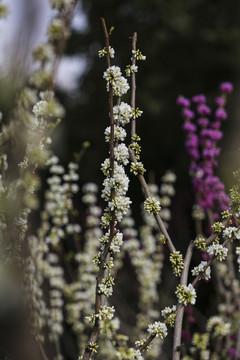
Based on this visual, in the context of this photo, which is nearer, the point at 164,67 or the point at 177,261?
the point at 177,261

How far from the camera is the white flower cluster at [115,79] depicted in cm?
155

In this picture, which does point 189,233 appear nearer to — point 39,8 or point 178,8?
point 39,8

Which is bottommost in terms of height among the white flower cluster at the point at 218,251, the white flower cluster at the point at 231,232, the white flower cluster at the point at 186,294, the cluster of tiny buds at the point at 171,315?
the cluster of tiny buds at the point at 171,315

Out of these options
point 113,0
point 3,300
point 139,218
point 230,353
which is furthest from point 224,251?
point 113,0

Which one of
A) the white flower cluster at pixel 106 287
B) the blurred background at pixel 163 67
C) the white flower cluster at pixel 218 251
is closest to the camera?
the white flower cluster at pixel 106 287

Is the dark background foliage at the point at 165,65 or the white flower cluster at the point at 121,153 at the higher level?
the dark background foliage at the point at 165,65

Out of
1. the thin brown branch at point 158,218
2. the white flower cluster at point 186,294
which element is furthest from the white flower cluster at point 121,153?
the white flower cluster at point 186,294

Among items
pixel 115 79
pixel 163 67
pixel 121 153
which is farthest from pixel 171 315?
pixel 163 67

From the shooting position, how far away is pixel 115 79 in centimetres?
156

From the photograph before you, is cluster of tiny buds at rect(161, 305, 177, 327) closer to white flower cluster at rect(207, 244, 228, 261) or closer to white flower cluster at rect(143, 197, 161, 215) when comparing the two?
white flower cluster at rect(207, 244, 228, 261)

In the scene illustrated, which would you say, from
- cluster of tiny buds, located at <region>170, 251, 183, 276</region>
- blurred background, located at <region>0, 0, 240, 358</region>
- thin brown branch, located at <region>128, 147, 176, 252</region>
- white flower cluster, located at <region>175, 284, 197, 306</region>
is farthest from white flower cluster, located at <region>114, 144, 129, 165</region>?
blurred background, located at <region>0, 0, 240, 358</region>

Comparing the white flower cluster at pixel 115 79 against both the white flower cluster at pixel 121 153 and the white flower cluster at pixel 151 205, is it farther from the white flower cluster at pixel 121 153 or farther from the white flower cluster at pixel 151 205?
the white flower cluster at pixel 151 205

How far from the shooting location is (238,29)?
10.6 metres

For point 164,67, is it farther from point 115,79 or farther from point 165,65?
point 115,79
